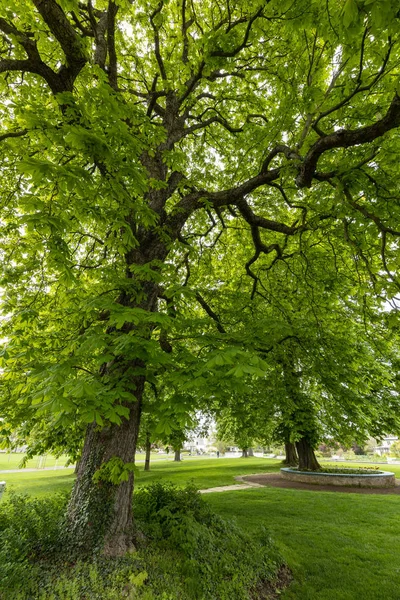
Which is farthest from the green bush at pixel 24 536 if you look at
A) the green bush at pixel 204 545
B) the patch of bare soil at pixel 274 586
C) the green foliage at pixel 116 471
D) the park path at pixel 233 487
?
the park path at pixel 233 487

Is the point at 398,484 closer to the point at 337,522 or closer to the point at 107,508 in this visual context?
the point at 337,522

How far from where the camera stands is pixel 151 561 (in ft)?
13.8

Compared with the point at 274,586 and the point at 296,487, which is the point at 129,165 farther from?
the point at 296,487

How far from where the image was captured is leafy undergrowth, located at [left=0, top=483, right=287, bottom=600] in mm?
3521

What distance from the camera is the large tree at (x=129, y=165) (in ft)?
9.93

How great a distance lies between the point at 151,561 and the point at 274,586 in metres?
2.23

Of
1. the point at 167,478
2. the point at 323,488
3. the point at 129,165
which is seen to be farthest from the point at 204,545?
the point at 167,478

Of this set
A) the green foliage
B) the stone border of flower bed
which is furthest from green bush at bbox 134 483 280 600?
the stone border of flower bed

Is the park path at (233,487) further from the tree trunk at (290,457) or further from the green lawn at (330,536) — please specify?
the tree trunk at (290,457)

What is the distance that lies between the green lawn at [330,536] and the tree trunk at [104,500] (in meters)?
1.21

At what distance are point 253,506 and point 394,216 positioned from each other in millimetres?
9022

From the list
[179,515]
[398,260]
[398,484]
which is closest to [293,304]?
[398,260]

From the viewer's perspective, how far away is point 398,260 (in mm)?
3783

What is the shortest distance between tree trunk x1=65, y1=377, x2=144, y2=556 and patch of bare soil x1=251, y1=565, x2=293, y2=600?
6.95 feet
